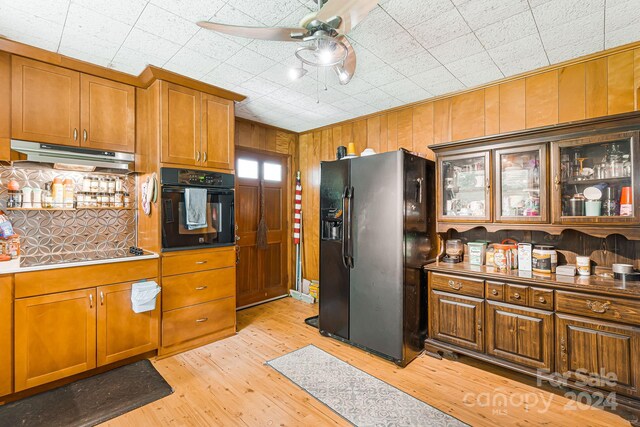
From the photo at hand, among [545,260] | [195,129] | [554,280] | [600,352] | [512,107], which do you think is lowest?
[600,352]

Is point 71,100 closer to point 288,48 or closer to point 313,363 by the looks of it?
point 288,48

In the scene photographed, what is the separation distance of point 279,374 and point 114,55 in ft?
9.82

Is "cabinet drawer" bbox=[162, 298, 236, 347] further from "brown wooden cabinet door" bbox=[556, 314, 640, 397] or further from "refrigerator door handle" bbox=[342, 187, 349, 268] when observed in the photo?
"brown wooden cabinet door" bbox=[556, 314, 640, 397]

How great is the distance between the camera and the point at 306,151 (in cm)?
477

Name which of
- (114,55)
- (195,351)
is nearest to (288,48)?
(114,55)

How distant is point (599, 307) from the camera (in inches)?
81.4

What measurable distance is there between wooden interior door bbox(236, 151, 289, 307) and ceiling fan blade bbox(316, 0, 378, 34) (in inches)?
117

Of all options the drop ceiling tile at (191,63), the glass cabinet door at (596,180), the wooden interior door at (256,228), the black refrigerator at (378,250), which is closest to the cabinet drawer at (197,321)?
the wooden interior door at (256,228)

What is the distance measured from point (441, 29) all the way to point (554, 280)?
204 cm

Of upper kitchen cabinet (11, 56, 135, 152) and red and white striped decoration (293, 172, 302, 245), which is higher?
upper kitchen cabinet (11, 56, 135, 152)

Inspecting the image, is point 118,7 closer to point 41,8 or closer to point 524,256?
point 41,8

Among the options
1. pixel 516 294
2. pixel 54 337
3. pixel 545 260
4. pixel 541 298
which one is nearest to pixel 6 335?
pixel 54 337

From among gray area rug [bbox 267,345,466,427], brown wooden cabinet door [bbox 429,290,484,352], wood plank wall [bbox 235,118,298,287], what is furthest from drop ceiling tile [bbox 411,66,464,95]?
gray area rug [bbox 267,345,466,427]

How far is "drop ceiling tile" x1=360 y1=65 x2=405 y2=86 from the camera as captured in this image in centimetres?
267
